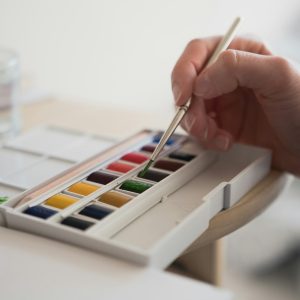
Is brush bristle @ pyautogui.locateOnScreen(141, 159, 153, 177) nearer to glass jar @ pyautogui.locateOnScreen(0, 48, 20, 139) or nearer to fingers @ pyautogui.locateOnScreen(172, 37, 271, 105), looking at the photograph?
fingers @ pyautogui.locateOnScreen(172, 37, 271, 105)

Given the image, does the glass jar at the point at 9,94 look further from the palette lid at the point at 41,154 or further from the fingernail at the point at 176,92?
the fingernail at the point at 176,92

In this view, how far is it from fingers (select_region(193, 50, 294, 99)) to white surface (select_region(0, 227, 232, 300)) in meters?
0.22

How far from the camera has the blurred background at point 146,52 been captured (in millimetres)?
1062

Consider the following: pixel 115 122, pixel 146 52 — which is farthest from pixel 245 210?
pixel 146 52

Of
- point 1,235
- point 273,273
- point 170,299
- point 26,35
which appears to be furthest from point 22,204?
point 273,273

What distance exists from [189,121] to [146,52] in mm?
644

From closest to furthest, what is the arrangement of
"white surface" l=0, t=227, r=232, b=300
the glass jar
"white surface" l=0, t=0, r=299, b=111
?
"white surface" l=0, t=227, r=232, b=300 → the glass jar → "white surface" l=0, t=0, r=299, b=111

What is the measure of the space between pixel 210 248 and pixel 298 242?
0.53 metres

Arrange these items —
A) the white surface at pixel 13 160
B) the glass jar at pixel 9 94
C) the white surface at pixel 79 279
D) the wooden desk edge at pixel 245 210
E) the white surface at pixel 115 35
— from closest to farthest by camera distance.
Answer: the white surface at pixel 79 279 < the wooden desk edge at pixel 245 210 < the white surface at pixel 13 160 < the glass jar at pixel 9 94 < the white surface at pixel 115 35

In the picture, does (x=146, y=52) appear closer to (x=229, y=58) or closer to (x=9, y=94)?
(x=9, y=94)

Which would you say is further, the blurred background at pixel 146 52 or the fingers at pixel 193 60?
the blurred background at pixel 146 52

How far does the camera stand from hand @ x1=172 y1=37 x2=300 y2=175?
51cm

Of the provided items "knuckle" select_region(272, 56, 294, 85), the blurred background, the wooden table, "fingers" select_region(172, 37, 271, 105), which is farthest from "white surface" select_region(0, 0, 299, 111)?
"knuckle" select_region(272, 56, 294, 85)

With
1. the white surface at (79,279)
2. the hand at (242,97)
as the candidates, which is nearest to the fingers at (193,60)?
the hand at (242,97)
